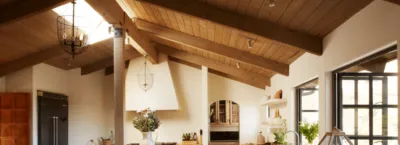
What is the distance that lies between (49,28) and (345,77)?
180 inches

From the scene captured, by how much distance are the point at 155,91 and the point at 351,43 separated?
695 centimetres

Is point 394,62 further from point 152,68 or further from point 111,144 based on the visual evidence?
point 111,144

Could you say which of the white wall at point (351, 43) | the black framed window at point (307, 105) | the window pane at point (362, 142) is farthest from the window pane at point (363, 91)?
the black framed window at point (307, 105)

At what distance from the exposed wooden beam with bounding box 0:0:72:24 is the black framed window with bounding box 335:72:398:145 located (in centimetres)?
333

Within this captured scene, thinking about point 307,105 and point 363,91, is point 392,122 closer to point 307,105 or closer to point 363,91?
point 363,91

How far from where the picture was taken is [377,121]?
3.47 meters

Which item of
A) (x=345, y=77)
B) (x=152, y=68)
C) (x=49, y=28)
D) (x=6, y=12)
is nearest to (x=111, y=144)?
(x=152, y=68)

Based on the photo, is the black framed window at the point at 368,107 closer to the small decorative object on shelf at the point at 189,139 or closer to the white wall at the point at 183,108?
the small decorative object on shelf at the point at 189,139

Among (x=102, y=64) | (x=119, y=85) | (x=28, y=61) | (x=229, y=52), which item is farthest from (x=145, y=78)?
(x=119, y=85)

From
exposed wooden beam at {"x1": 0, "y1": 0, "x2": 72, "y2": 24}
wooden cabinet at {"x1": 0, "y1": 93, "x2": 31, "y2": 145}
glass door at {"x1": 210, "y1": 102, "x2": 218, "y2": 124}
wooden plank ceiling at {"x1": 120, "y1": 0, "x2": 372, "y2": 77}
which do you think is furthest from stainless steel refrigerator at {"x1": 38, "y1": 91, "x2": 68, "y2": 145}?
glass door at {"x1": 210, "y1": 102, "x2": 218, "y2": 124}

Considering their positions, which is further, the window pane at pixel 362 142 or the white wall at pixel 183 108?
the white wall at pixel 183 108

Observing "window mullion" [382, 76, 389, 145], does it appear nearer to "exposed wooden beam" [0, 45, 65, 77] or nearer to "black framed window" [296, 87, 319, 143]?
"black framed window" [296, 87, 319, 143]

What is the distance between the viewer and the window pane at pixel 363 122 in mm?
3654

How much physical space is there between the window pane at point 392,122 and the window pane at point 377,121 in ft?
0.47
